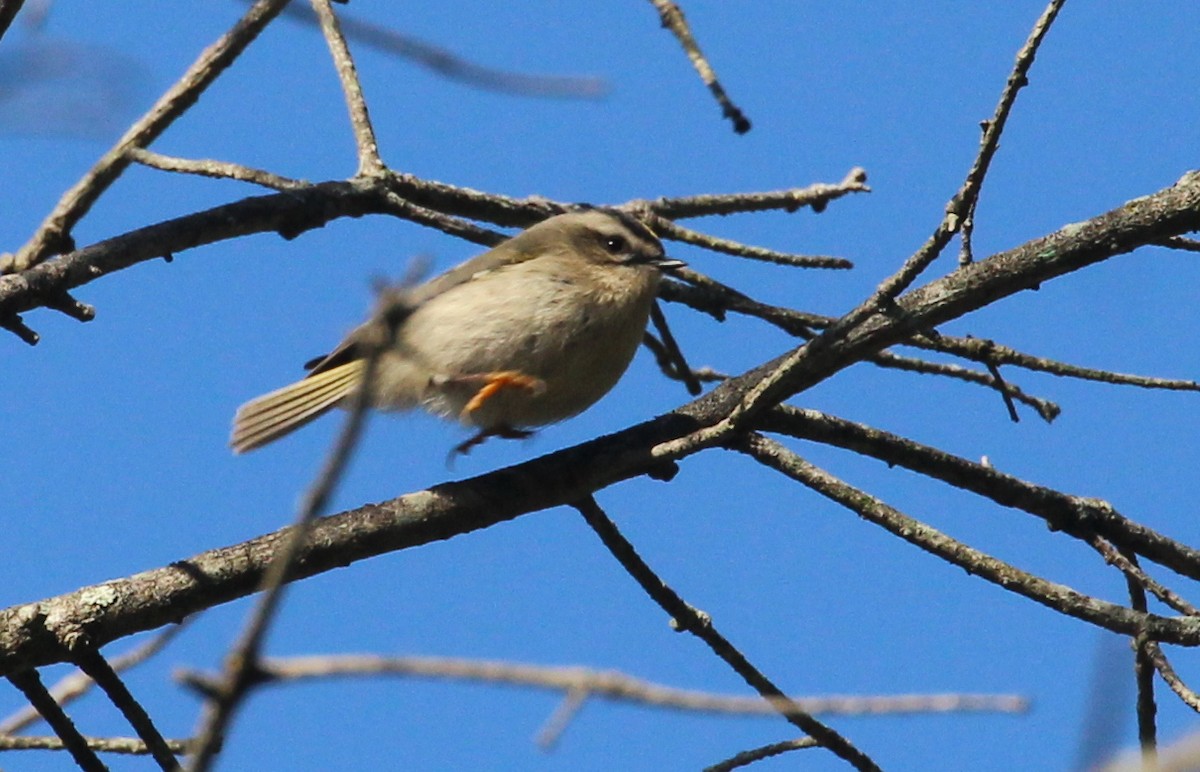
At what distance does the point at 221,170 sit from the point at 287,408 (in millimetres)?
1273

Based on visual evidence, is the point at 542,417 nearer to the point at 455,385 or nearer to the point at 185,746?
the point at 455,385

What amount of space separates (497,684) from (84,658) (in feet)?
7.35

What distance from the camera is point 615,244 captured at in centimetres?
543

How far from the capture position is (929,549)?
327 cm

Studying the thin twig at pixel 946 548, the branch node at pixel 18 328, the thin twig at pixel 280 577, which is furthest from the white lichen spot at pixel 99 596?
the thin twig at pixel 280 577

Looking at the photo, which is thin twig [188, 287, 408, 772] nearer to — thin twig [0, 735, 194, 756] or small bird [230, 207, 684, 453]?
thin twig [0, 735, 194, 756]

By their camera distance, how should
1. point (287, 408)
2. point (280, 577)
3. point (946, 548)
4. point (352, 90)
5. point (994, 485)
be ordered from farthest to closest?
point (287, 408) → point (352, 90) → point (994, 485) → point (946, 548) → point (280, 577)

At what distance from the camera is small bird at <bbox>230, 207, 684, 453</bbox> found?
196 inches

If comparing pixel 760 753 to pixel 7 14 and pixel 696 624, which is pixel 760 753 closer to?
pixel 696 624

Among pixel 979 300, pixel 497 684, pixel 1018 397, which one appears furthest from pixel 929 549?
pixel 497 684

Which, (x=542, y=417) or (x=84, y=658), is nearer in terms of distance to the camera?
(x=84, y=658)

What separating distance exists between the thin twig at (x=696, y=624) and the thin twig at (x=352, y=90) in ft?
4.94

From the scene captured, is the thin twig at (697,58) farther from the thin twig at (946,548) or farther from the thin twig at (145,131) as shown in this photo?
the thin twig at (145,131)

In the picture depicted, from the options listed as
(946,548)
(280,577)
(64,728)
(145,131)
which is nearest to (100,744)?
(64,728)
